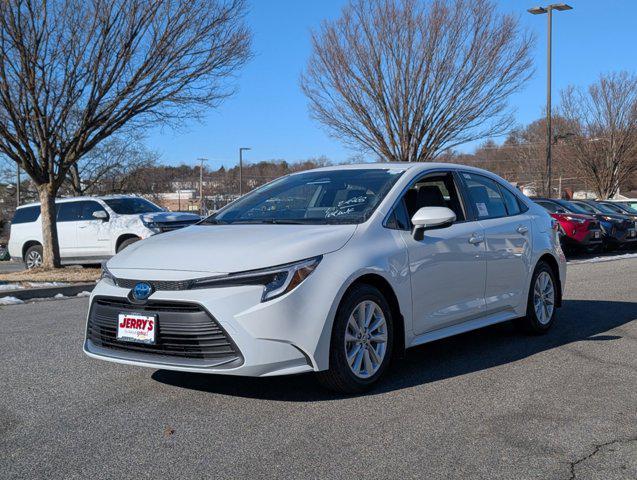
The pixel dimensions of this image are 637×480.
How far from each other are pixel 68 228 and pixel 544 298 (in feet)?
39.4

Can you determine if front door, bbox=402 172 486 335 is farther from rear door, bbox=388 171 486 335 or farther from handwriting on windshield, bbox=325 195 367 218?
handwriting on windshield, bbox=325 195 367 218


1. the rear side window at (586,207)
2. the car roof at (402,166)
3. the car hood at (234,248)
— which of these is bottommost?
the rear side window at (586,207)

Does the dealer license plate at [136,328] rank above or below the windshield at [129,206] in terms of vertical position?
below

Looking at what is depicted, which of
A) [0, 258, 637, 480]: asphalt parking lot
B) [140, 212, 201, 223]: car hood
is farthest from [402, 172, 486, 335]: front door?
[140, 212, 201, 223]: car hood

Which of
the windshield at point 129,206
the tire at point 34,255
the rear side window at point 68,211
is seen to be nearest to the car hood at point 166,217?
the windshield at point 129,206

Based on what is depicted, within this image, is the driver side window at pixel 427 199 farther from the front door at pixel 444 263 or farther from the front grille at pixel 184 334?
the front grille at pixel 184 334

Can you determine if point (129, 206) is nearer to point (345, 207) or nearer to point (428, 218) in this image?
point (345, 207)

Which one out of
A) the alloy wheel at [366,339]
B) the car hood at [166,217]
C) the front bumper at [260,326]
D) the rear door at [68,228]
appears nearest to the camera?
the front bumper at [260,326]

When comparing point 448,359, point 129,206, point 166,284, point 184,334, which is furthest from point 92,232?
point 184,334

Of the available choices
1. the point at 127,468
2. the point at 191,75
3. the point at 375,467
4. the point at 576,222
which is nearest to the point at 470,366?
the point at 375,467

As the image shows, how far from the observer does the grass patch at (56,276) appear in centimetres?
1234

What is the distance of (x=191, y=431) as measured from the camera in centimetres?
403

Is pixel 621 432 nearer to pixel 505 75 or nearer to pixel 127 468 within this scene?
pixel 127 468

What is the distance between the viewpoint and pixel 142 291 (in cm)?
443
